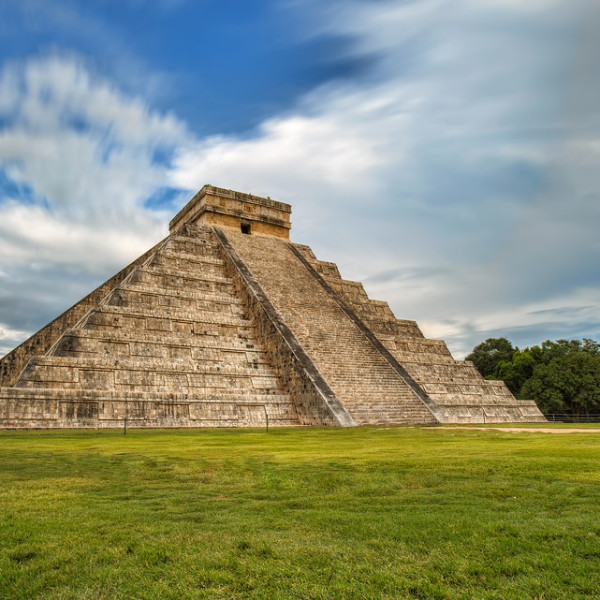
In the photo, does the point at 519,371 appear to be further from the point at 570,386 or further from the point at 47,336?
the point at 47,336

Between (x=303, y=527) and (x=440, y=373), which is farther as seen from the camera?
(x=440, y=373)

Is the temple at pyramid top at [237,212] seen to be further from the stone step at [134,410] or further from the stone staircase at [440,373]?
the stone step at [134,410]

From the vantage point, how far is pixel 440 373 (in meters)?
23.1

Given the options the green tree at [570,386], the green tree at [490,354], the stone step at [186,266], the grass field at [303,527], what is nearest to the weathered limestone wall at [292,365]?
the stone step at [186,266]

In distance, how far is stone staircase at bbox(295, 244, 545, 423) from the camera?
70.6 ft

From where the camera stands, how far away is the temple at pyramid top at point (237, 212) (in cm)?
2855

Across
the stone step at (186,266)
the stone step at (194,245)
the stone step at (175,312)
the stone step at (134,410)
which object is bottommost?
the stone step at (134,410)

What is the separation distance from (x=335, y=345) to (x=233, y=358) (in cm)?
404

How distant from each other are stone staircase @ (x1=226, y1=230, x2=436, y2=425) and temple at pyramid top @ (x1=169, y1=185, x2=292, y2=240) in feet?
7.25

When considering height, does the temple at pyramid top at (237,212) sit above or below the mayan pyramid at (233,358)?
above

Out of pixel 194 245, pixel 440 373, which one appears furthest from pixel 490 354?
pixel 194 245

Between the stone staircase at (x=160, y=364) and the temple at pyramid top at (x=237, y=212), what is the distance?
7355 millimetres

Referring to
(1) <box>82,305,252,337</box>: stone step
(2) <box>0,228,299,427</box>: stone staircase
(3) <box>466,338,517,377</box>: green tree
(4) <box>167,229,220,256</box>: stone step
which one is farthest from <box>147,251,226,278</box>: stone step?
(3) <box>466,338,517,377</box>: green tree

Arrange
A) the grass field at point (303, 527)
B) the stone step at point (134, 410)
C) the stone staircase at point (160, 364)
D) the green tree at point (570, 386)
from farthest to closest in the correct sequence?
the green tree at point (570, 386) → the stone staircase at point (160, 364) → the stone step at point (134, 410) → the grass field at point (303, 527)
